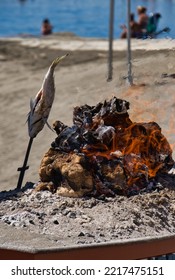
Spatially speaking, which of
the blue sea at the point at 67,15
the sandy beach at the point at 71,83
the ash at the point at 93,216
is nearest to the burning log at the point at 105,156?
the ash at the point at 93,216

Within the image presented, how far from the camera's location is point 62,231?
5809 millimetres

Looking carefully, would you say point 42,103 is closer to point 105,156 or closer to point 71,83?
point 105,156

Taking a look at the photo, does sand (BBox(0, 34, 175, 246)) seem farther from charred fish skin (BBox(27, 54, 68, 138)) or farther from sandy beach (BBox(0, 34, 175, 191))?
charred fish skin (BBox(27, 54, 68, 138))

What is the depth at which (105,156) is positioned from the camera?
6230 millimetres

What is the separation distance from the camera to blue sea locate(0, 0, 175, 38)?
89.6ft

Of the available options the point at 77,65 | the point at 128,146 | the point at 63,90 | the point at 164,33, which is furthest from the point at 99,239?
the point at 77,65

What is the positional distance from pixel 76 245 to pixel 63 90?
7.45 meters

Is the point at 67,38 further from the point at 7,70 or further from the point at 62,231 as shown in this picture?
the point at 62,231

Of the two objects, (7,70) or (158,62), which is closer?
(158,62)

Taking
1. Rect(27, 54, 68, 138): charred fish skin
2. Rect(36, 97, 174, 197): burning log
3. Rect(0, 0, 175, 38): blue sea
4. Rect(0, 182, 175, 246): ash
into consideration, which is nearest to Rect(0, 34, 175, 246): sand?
Rect(0, 182, 175, 246): ash

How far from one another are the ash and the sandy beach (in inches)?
70.0

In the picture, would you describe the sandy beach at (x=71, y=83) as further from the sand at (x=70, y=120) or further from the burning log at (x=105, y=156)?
the burning log at (x=105, y=156)

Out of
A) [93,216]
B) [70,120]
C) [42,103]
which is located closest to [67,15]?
[70,120]

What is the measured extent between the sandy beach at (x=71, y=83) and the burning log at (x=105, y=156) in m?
1.22
